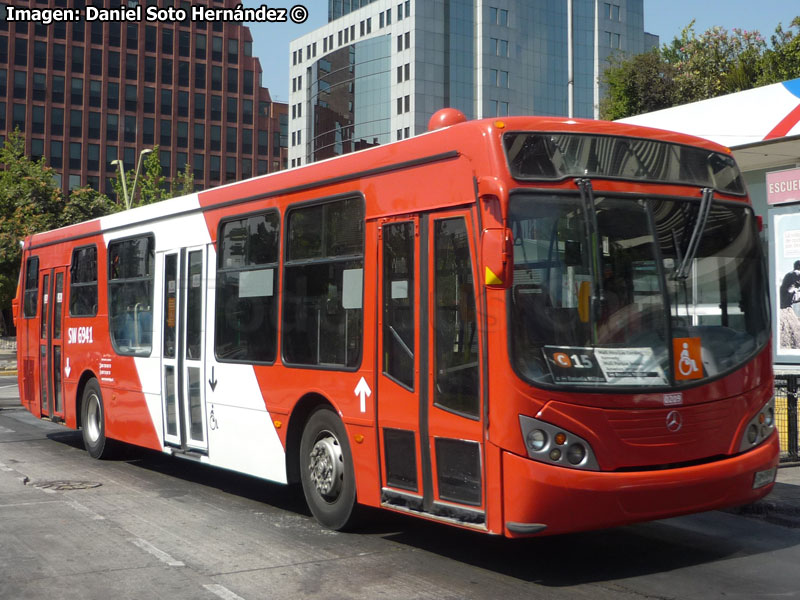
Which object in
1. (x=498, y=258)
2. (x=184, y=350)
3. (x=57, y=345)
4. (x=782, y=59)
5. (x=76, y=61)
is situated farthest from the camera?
(x=76, y=61)

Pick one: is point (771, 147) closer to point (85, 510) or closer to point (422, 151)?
point (422, 151)

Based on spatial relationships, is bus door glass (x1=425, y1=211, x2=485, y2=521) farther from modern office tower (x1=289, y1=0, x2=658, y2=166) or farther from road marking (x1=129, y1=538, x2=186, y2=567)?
modern office tower (x1=289, y1=0, x2=658, y2=166)

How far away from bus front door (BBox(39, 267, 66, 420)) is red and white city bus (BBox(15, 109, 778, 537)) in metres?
6.22

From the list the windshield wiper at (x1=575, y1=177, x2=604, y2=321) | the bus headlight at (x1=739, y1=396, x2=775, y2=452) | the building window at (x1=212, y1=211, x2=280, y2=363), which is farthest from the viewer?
the building window at (x1=212, y1=211, x2=280, y2=363)

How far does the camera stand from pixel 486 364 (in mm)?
6316

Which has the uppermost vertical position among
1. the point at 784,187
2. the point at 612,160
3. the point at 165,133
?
the point at 165,133

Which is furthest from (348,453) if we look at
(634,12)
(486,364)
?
(634,12)

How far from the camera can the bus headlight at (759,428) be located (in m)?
6.77

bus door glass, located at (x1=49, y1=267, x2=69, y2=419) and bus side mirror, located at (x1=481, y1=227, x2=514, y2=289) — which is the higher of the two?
bus side mirror, located at (x1=481, y1=227, x2=514, y2=289)

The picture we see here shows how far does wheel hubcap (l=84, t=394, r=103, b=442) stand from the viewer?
12898 mm

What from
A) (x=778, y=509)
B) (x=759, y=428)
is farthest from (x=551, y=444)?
(x=778, y=509)

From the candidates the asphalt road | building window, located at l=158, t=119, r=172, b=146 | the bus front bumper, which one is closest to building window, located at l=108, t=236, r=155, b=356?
the asphalt road

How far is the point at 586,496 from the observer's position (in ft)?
19.9

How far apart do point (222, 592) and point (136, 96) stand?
98.6 meters
